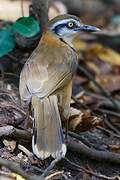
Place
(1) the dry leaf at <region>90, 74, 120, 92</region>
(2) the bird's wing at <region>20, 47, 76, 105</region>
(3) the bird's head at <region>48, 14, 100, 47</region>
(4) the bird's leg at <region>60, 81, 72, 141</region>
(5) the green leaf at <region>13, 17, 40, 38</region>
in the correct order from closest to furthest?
(2) the bird's wing at <region>20, 47, 76, 105</region> → (4) the bird's leg at <region>60, 81, 72, 141</region> → (3) the bird's head at <region>48, 14, 100, 47</region> → (5) the green leaf at <region>13, 17, 40, 38</region> → (1) the dry leaf at <region>90, 74, 120, 92</region>

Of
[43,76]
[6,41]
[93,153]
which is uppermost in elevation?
[43,76]

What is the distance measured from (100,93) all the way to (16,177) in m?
3.03

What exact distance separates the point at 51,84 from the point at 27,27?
1253 mm

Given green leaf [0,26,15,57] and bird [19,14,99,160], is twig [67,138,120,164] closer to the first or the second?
bird [19,14,99,160]

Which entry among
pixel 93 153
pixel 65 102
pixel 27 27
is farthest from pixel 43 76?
pixel 27 27

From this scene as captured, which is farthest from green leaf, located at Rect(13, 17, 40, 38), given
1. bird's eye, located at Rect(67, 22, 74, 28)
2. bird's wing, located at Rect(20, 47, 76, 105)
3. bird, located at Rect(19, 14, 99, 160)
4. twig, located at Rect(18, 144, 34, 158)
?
twig, located at Rect(18, 144, 34, 158)

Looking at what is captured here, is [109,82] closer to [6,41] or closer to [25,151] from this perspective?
[6,41]

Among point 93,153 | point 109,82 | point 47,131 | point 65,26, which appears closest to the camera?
point 47,131

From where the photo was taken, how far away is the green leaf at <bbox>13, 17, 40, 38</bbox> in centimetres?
604

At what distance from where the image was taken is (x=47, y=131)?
4.67m

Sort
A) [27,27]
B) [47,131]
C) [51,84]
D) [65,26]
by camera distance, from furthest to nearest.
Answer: [27,27] < [65,26] < [51,84] < [47,131]

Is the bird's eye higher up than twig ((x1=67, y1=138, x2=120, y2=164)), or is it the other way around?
the bird's eye

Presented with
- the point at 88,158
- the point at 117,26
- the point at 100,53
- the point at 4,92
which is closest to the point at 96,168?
the point at 88,158

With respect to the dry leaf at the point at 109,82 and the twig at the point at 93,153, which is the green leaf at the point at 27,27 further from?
the dry leaf at the point at 109,82
